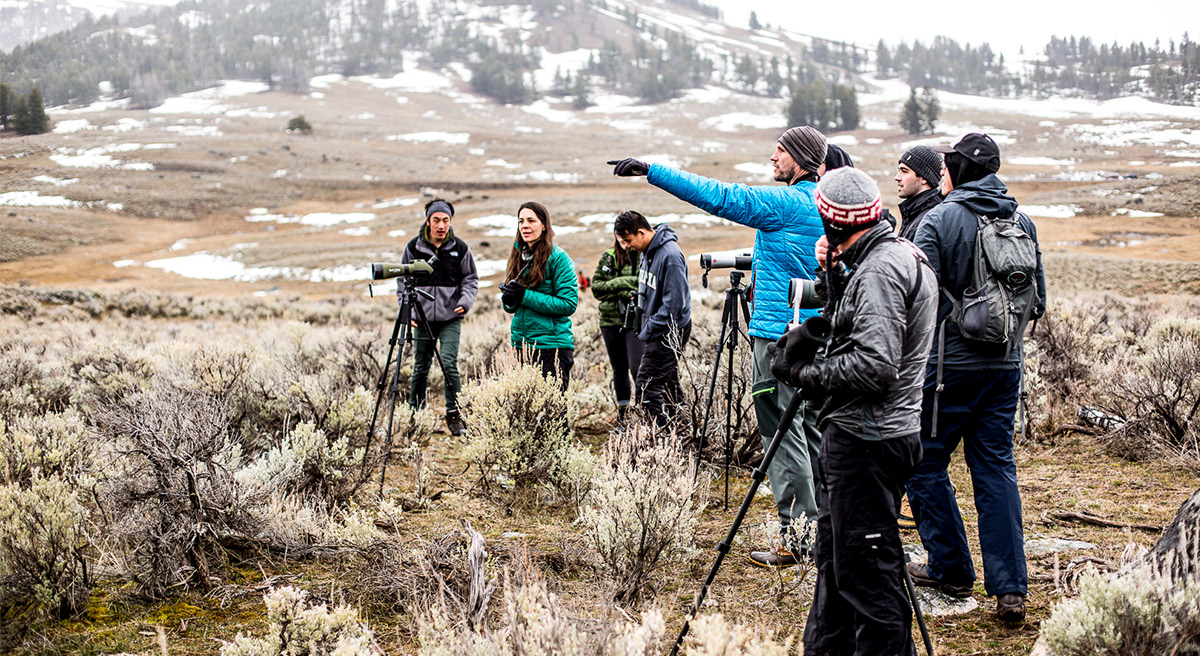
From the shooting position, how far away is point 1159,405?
4.89 meters

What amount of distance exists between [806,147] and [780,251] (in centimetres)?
50

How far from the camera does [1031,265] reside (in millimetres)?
2922

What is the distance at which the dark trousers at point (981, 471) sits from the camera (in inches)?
116

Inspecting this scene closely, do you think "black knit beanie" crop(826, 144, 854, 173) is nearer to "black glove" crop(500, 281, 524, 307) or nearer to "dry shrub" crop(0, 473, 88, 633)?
"black glove" crop(500, 281, 524, 307)

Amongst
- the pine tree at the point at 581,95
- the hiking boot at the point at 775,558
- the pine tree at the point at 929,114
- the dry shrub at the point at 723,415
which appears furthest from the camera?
the pine tree at the point at 581,95

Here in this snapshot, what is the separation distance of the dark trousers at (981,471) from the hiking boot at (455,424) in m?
4.38

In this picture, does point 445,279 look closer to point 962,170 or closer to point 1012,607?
point 962,170

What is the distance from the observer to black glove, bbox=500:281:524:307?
18.1ft

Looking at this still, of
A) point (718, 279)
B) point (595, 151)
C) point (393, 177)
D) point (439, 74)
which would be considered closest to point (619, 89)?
point (439, 74)

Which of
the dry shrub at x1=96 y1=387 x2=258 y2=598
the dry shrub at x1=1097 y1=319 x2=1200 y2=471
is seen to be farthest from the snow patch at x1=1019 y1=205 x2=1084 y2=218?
the dry shrub at x1=96 y1=387 x2=258 y2=598

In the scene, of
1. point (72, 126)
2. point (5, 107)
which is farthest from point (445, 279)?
point (72, 126)

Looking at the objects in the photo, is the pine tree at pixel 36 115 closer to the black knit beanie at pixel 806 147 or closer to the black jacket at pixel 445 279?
the black jacket at pixel 445 279

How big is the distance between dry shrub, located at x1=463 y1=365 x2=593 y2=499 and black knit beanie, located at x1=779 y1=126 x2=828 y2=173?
227cm

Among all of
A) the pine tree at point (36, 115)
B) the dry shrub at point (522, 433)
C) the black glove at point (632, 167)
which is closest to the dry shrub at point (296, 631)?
the black glove at point (632, 167)
